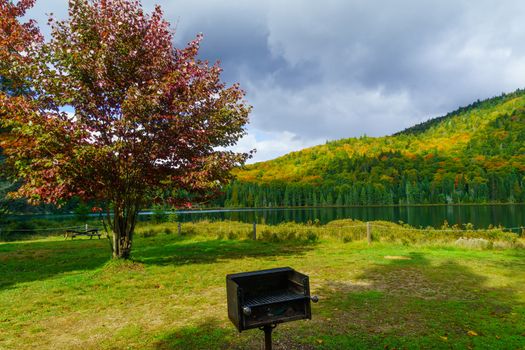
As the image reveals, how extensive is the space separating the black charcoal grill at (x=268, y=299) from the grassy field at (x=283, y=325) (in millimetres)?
1297

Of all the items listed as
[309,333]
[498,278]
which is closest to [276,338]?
[309,333]

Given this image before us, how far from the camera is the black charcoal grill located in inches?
168

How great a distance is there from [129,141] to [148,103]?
1.83 meters

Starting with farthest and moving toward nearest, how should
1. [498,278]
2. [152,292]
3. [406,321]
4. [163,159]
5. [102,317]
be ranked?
[163,159] → [498,278] → [152,292] → [102,317] → [406,321]

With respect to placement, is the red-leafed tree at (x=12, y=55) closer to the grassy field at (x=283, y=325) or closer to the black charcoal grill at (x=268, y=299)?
the grassy field at (x=283, y=325)

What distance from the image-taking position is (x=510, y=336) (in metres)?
5.89

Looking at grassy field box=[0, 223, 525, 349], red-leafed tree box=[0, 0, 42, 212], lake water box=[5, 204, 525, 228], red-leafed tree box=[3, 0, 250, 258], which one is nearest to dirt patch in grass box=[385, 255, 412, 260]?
grassy field box=[0, 223, 525, 349]

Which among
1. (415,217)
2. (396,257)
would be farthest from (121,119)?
(415,217)

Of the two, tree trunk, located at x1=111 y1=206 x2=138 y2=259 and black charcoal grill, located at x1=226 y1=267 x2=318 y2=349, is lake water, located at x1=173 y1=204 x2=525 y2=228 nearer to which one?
tree trunk, located at x1=111 y1=206 x2=138 y2=259

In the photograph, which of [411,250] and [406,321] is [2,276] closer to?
[406,321]

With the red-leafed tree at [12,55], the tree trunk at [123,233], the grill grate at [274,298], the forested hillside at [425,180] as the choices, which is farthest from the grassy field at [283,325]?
the forested hillside at [425,180]

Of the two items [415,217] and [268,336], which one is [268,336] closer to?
[268,336]

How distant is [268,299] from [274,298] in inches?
3.8

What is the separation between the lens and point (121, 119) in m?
11.6
